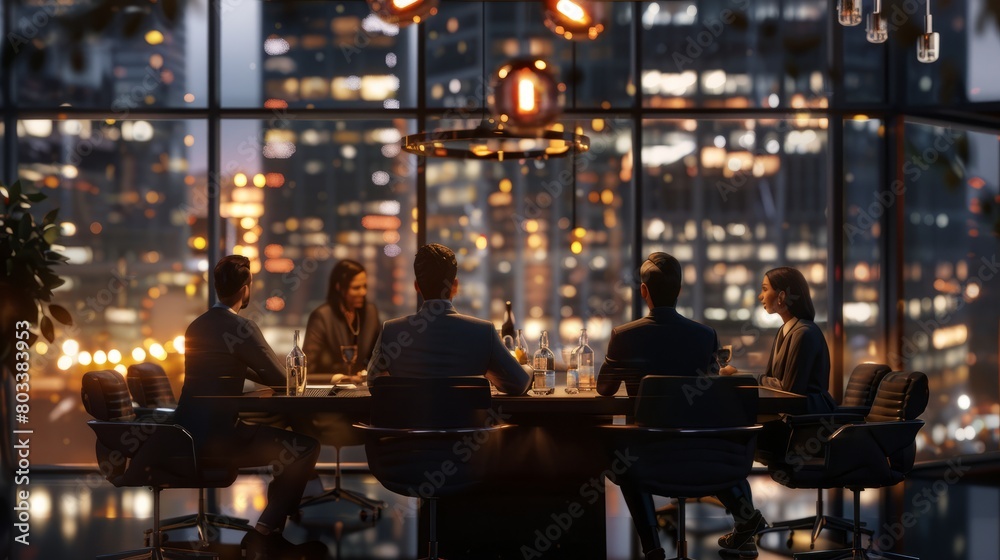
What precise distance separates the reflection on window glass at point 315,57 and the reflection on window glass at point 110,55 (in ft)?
0.78

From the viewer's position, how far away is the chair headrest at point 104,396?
3816mm

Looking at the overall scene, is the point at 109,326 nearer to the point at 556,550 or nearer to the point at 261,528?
the point at 261,528

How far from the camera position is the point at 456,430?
3299mm

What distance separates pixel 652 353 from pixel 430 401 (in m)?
0.85

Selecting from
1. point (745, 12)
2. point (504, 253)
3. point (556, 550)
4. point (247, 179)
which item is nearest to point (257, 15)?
point (247, 179)

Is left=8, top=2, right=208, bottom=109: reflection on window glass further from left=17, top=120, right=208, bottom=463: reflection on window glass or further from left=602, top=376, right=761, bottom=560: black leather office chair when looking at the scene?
left=602, top=376, right=761, bottom=560: black leather office chair

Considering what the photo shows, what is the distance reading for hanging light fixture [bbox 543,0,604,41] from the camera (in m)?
3.96

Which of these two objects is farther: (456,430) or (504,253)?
(504,253)

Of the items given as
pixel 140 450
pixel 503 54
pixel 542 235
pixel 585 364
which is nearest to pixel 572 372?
pixel 585 364

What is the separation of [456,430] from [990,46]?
4854 millimetres

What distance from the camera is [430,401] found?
3312 mm

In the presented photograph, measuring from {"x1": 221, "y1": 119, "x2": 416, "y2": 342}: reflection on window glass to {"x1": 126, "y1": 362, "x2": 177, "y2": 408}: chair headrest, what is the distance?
184cm

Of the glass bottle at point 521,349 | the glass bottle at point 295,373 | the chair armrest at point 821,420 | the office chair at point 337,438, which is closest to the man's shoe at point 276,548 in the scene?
the office chair at point 337,438

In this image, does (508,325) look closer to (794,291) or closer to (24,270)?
(794,291)
